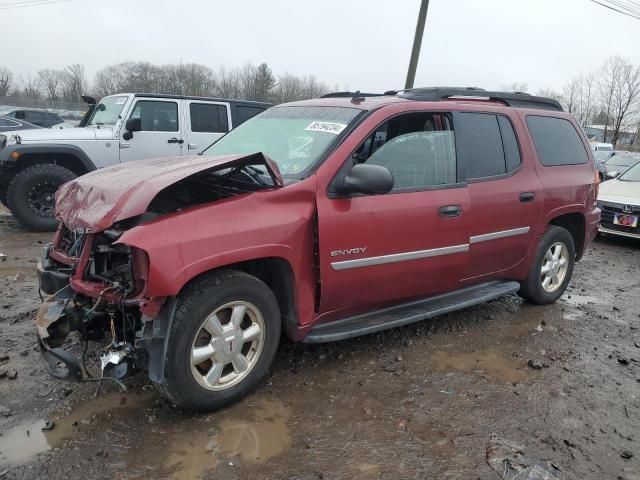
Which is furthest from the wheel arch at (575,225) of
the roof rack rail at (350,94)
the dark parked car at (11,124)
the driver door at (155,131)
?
the dark parked car at (11,124)

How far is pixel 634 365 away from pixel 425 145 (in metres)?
2.30

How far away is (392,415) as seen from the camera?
3057 mm

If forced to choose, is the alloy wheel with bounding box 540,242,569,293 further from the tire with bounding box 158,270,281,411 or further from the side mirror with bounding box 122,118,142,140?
the side mirror with bounding box 122,118,142,140

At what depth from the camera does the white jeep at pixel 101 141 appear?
728 cm

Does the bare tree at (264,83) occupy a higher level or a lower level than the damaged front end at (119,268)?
higher

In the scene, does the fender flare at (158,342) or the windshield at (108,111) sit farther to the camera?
the windshield at (108,111)

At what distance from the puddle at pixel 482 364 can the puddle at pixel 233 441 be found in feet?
4.39

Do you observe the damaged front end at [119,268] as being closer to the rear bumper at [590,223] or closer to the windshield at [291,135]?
the windshield at [291,135]

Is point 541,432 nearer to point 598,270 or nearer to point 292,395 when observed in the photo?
point 292,395

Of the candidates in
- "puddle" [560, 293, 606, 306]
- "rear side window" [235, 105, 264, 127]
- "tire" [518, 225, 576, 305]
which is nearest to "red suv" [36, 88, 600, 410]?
"tire" [518, 225, 576, 305]

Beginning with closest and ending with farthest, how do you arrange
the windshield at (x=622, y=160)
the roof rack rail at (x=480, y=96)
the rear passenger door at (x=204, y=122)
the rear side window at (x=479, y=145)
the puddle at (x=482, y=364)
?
the puddle at (x=482, y=364), the rear side window at (x=479, y=145), the roof rack rail at (x=480, y=96), the rear passenger door at (x=204, y=122), the windshield at (x=622, y=160)

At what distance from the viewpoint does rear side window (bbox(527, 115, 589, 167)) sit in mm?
4609

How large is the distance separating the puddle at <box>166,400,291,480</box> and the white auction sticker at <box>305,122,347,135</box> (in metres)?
1.81

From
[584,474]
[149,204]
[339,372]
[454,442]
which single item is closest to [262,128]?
[149,204]
